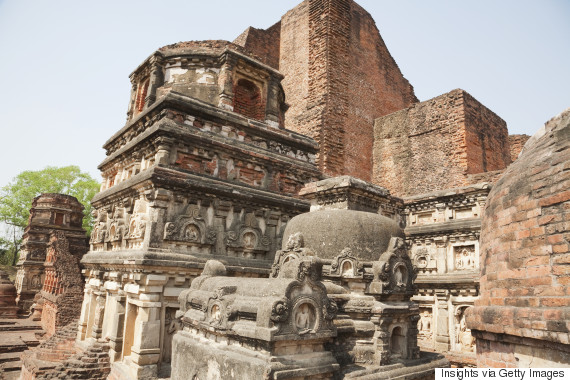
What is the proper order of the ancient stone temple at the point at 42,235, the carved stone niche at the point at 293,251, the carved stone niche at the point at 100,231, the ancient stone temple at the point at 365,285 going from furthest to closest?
the ancient stone temple at the point at 42,235 < the carved stone niche at the point at 100,231 < the carved stone niche at the point at 293,251 < the ancient stone temple at the point at 365,285

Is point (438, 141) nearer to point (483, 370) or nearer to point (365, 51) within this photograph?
point (365, 51)

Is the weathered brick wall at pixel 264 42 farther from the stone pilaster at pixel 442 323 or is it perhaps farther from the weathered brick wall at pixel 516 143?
the stone pilaster at pixel 442 323

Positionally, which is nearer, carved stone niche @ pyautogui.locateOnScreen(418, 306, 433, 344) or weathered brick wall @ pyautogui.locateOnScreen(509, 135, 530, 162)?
carved stone niche @ pyautogui.locateOnScreen(418, 306, 433, 344)

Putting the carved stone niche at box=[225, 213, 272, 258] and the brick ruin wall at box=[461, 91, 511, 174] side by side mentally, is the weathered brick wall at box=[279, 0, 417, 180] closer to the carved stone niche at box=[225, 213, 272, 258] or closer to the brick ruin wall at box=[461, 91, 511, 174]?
the brick ruin wall at box=[461, 91, 511, 174]

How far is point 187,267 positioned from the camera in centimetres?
849

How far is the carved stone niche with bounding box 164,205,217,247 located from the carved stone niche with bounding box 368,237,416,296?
4474mm

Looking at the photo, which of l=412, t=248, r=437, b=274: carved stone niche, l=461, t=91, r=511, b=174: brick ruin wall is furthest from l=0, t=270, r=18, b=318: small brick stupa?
l=461, t=91, r=511, b=174: brick ruin wall

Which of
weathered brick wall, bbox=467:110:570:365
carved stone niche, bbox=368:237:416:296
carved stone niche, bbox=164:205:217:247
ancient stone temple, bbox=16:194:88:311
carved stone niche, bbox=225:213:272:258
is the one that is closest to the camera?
weathered brick wall, bbox=467:110:570:365

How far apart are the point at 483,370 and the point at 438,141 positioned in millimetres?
15293

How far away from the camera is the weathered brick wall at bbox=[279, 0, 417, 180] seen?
16.9 m

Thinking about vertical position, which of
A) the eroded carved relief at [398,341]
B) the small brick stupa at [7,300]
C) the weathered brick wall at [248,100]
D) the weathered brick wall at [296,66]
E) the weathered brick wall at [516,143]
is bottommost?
the small brick stupa at [7,300]

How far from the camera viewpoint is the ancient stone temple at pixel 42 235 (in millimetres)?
23234

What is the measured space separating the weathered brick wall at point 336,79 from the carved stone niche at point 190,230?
7.61 m

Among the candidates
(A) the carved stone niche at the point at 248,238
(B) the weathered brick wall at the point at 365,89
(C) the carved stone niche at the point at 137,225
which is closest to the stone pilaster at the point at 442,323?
(A) the carved stone niche at the point at 248,238
